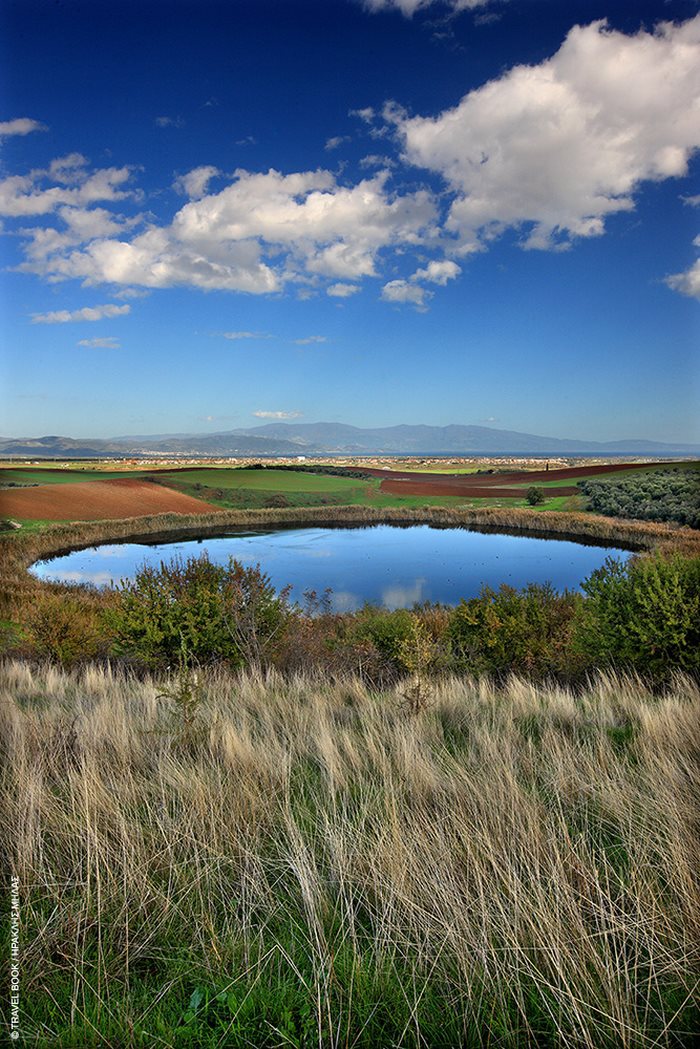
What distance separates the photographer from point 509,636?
9961 mm

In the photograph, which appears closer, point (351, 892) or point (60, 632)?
point (351, 892)

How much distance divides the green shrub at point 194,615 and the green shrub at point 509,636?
12.5ft

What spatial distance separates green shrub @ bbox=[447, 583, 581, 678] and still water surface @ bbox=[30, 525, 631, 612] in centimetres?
368

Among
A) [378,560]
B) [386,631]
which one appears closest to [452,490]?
[378,560]

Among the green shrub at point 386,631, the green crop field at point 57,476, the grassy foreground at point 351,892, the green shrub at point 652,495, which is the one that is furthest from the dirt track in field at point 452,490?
the grassy foreground at point 351,892

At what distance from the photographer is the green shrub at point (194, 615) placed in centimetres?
845

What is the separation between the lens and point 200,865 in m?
2.20

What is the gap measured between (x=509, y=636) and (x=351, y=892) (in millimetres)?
8617

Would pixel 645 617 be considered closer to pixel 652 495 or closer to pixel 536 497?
pixel 652 495

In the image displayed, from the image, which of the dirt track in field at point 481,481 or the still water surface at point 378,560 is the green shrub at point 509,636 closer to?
the still water surface at point 378,560

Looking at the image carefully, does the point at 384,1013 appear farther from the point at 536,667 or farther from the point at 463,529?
the point at 463,529

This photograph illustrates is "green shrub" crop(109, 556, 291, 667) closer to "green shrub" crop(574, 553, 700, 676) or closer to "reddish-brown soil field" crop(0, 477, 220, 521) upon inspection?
"reddish-brown soil field" crop(0, 477, 220, 521)

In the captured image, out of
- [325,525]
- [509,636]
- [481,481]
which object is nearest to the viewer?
[509,636]

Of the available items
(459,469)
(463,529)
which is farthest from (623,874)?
(459,469)
